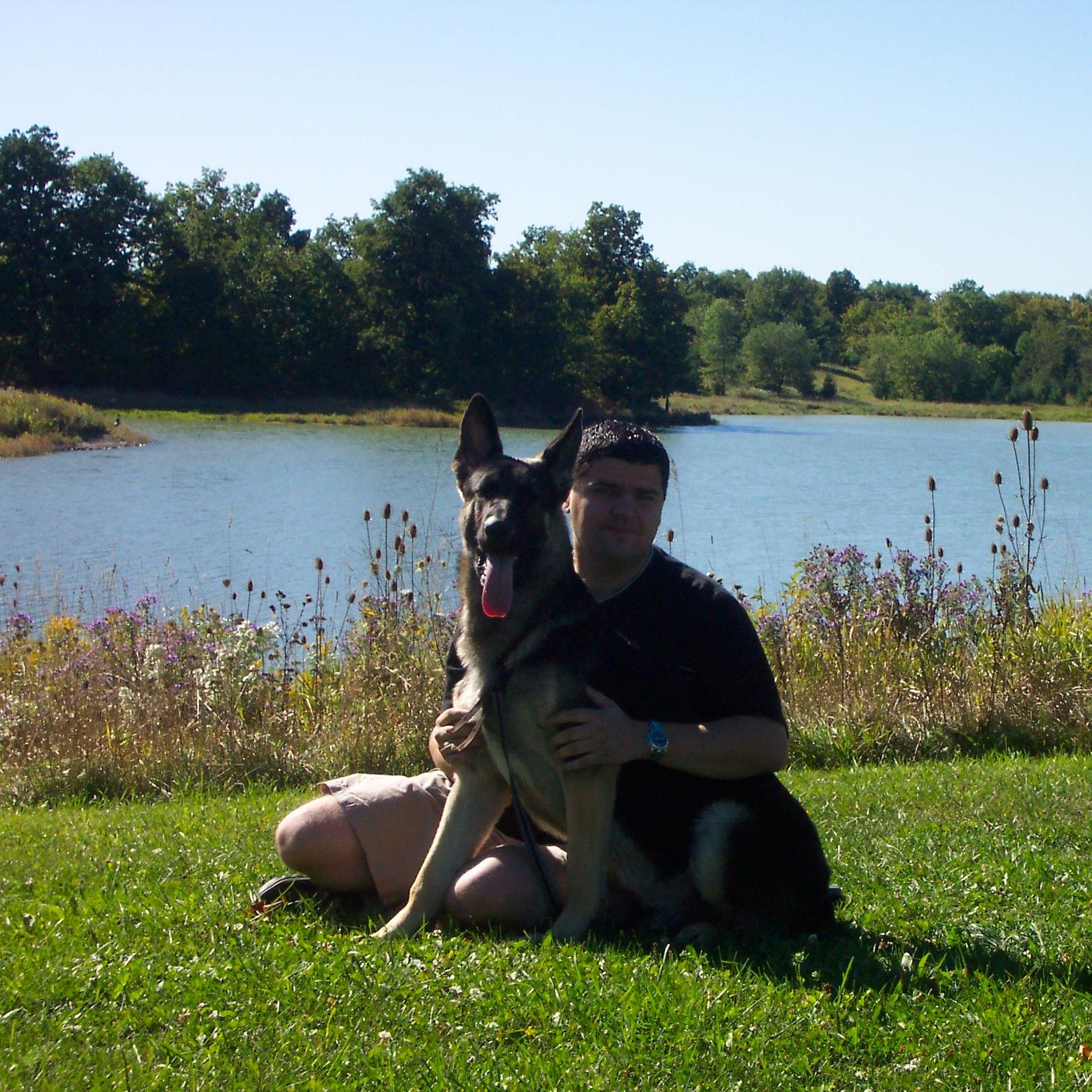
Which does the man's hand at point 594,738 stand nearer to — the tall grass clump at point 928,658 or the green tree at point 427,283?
the tall grass clump at point 928,658

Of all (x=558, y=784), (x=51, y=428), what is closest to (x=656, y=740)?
(x=558, y=784)

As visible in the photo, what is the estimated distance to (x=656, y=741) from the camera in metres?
4.18

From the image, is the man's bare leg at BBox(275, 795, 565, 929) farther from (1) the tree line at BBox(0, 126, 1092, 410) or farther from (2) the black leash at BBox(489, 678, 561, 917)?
(1) the tree line at BBox(0, 126, 1092, 410)

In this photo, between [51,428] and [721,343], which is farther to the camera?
[721,343]

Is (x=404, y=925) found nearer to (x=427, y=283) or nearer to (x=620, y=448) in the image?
(x=620, y=448)

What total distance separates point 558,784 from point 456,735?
0.42 m

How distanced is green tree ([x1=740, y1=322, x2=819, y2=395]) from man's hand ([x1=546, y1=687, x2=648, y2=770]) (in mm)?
104164

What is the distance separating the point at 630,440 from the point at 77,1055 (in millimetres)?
2694

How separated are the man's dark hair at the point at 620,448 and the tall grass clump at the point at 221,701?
13.2 feet

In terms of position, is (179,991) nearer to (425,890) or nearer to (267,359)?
(425,890)

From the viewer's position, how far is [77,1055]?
3262mm

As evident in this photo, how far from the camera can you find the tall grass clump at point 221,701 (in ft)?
26.3

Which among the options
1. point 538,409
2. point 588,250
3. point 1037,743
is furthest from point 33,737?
point 588,250

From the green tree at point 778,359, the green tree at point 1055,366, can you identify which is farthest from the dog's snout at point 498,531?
the green tree at point 778,359
